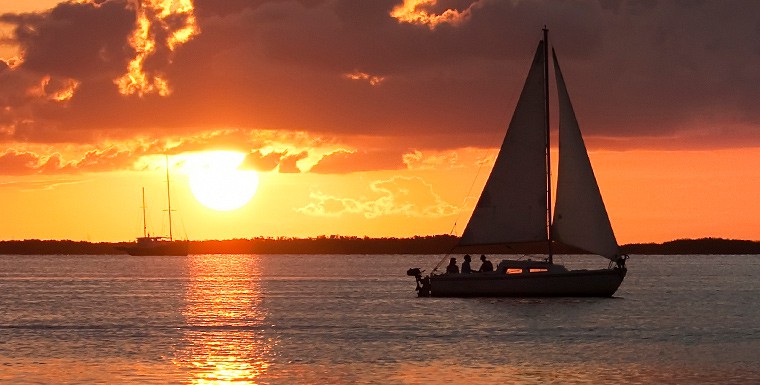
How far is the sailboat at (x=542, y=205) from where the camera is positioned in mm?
74938

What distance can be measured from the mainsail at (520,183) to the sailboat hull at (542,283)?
287 cm

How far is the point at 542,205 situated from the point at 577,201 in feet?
7.37

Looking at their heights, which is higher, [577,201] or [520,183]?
[520,183]

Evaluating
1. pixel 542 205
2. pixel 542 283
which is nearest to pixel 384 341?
pixel 542 283

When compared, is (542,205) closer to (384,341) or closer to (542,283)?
(542,283)

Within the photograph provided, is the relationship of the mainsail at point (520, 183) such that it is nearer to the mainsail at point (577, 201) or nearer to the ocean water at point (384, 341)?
the mainsail at point (577, 201)

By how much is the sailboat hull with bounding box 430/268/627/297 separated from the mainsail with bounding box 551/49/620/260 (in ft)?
5.60

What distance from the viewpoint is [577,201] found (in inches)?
2975

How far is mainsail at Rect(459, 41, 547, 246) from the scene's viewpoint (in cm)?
7619

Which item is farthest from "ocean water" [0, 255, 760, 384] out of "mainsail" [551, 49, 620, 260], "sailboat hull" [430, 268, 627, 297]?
"mainsail" [551, 49, 620, 260]

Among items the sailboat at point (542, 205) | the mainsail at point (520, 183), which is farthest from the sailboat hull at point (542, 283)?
the mainsail at point (520, 183)

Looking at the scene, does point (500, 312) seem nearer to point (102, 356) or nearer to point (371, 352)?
point (371, 352)

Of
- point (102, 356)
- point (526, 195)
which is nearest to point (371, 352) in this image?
point (102, 356)

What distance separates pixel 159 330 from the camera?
65.5 m
